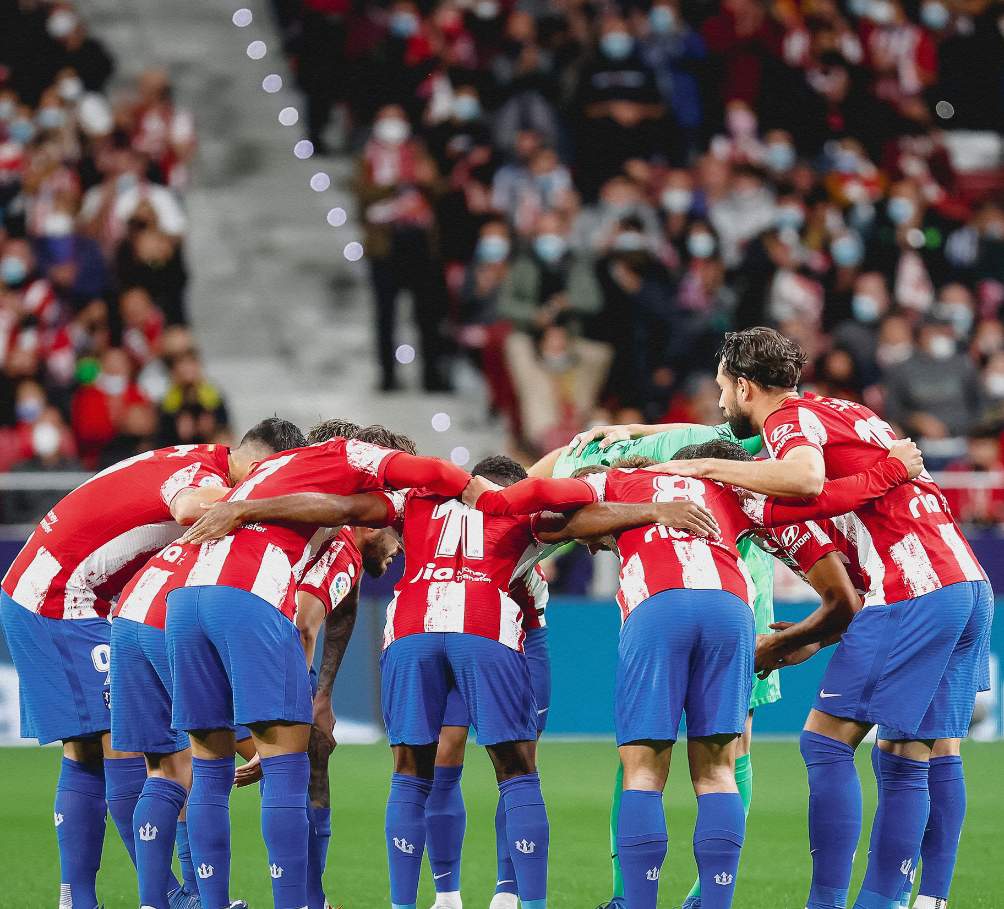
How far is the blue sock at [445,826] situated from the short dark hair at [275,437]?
146cm

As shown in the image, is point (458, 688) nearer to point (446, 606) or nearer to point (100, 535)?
point (446, 606)

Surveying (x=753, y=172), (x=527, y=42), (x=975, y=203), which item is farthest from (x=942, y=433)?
(x=527, y=42)

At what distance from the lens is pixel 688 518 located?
19.3 ft

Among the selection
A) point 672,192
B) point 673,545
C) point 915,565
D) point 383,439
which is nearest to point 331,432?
point 383,439

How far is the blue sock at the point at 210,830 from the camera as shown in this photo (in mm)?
5734

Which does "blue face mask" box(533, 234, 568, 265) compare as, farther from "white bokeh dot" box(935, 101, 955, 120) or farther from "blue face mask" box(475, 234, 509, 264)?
"white bokeh dot" box(935, 101, 955, 120)

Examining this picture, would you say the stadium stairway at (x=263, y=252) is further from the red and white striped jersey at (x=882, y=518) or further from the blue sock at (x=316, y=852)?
the red and white striped jersey at (x=882, y=518)

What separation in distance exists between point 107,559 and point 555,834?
133 inches

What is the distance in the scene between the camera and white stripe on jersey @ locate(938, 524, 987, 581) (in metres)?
6.16

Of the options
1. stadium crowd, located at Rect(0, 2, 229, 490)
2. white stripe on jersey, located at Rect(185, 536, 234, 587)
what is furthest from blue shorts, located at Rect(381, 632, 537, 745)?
stadium crowd, located at Rect(0, 2, 229, 490)

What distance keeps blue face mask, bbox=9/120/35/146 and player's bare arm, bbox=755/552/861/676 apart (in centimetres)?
1185

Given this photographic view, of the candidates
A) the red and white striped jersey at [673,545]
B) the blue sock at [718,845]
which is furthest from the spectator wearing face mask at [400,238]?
the blue sock at [718,845]

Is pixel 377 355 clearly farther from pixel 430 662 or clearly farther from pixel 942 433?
pixel 430 662

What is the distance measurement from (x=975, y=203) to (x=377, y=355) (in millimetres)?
6972
